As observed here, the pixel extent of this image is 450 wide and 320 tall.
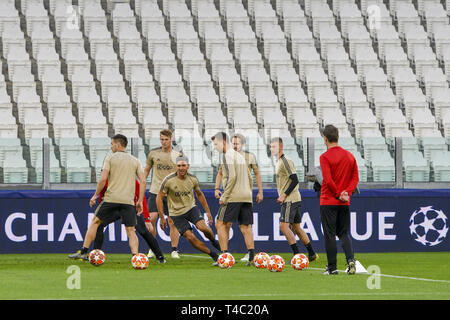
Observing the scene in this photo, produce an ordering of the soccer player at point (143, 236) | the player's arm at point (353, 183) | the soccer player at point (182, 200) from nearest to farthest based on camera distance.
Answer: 1. the player's arm at point (353, 183)
2. the soccer player at point (182, 200)
3. the soccer player at point (143, 236)

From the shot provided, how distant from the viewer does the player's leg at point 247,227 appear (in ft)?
44.9

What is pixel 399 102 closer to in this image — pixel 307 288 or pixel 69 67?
pixel 69 67

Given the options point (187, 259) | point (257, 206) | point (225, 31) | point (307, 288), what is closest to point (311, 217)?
point (257, 206)

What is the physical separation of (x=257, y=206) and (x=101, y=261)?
512 cm

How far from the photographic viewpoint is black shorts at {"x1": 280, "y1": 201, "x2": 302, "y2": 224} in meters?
14.7

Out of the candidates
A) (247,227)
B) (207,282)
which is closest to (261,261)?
(247,227)

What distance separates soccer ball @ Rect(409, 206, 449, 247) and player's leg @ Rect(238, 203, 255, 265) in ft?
18.1

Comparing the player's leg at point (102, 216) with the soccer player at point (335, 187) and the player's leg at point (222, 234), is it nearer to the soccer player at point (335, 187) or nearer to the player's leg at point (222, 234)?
the player's leg at point (222, 234)

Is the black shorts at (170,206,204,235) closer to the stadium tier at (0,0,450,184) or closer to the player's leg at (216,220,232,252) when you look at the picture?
the player's leg at (216,220,232,252)

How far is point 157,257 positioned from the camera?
560 inches

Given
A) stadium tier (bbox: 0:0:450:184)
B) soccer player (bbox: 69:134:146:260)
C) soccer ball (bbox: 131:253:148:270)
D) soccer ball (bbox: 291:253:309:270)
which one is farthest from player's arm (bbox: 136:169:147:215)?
stadium tier (bbox: 0:0:450:184)

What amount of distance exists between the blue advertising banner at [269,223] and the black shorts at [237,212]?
4230 millimetres

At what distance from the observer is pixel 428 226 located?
1852 centimetres

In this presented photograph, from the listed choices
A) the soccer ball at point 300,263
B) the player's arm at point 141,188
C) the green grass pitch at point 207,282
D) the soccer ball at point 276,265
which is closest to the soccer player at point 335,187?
the green grass pitch at point 207,282
